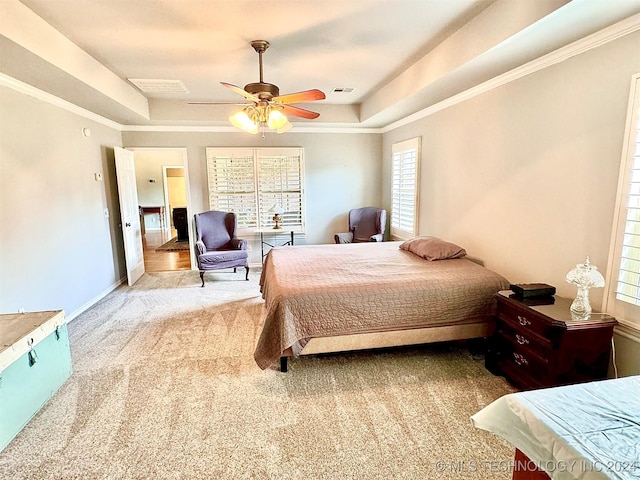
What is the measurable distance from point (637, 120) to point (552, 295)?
4.02 feet

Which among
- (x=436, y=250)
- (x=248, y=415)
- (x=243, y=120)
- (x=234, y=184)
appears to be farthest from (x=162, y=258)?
(x=436, y=250)

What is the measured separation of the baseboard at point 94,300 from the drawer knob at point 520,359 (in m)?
4.35

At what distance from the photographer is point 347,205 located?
6227 mm

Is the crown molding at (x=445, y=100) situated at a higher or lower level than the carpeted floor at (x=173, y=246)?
higher

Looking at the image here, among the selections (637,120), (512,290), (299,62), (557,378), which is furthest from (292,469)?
(299,62)

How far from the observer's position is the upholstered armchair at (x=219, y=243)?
4.90 meters

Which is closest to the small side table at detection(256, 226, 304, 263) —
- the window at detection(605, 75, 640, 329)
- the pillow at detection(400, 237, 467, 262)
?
the pillow at detection(400, 237, 467, 262)

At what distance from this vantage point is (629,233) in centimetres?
206

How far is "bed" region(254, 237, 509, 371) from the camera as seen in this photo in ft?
8.39

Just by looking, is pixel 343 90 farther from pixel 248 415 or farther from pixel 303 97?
pixel 248 415

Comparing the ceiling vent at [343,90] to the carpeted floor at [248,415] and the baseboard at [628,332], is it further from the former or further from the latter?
the baseboard at [628,332]

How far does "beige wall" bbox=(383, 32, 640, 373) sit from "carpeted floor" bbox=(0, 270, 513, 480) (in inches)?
42.3

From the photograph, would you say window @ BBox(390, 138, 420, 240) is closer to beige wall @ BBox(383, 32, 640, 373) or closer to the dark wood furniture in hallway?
beige wall @ BBox(383, 32, 640, 373)

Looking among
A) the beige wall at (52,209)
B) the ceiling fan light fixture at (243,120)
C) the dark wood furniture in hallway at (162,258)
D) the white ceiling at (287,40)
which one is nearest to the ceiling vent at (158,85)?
the white ceiling at (287,40)
